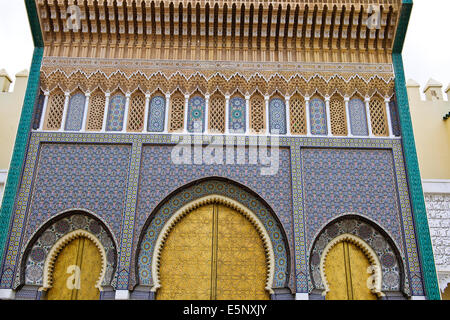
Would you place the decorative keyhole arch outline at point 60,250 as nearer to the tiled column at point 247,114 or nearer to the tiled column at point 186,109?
the tiled column at point 186,109

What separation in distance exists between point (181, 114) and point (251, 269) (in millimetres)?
2048

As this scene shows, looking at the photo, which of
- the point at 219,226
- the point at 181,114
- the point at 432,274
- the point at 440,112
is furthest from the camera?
the point at 440,112

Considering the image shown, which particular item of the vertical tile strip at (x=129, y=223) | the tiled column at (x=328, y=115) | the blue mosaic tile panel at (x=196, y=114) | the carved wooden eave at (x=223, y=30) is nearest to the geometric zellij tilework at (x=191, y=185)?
the vertical tile strip at (x=129, y=223)

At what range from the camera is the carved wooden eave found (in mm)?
5602

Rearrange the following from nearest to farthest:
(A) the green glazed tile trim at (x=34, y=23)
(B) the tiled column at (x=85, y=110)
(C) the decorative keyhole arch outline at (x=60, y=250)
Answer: (C) the decorative keyhole arch outline at (x=60, y=250)
(B) the tiled column at (x=85, y=110)
(A) the green glazed tile trim at (x=34, y=23)

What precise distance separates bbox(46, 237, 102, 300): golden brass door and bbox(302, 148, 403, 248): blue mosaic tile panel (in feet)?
7.86

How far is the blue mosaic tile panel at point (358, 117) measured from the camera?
5.43 m

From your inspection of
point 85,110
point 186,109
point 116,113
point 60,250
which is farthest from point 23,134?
point 186,109

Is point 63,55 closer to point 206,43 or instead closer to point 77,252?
point 206,43

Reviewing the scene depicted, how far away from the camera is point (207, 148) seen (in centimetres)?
527

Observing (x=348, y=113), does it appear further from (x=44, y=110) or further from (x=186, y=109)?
(x=44, y=110)

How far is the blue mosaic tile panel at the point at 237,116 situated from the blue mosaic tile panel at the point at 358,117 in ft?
4.39

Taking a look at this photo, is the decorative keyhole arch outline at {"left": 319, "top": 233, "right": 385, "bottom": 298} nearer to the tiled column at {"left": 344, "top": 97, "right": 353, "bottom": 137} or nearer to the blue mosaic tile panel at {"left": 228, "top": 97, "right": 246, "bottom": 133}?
the tiled column at {"left": 344, "top": 97, "right": 353, "bottom": 137}

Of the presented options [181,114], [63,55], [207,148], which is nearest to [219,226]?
[207,148]
